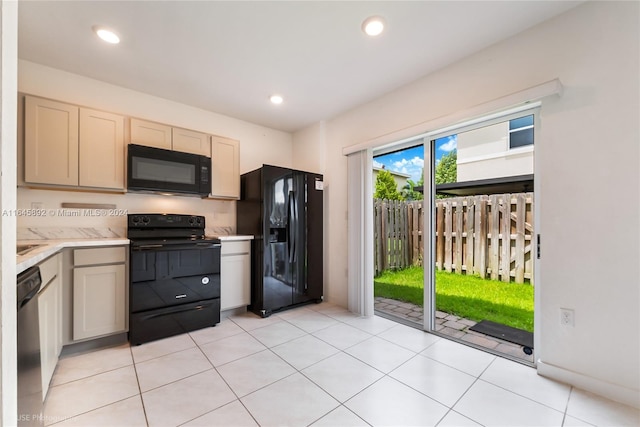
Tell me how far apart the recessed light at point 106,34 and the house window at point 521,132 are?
11.0ft

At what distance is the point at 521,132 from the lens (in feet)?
7.70

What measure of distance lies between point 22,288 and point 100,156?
1.96m

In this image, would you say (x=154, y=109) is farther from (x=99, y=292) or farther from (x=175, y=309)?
(x=175, y=309)

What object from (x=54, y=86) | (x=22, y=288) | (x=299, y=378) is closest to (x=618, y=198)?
(x=299, y=378)

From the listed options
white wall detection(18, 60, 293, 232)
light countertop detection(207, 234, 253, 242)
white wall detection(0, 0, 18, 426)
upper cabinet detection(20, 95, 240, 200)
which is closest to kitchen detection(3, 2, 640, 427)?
white wall detection(18, 60, 293, 232)

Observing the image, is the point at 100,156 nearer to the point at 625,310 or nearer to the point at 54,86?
the point at 54,86

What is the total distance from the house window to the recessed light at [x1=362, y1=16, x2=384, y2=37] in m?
1.38

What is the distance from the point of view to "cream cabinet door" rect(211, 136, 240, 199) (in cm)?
323

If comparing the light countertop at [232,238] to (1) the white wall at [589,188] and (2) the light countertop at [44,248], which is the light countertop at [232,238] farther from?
(1) the white wall at [589,188]

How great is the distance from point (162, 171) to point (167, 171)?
0.05 metres

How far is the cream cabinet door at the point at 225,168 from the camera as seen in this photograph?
3227mm

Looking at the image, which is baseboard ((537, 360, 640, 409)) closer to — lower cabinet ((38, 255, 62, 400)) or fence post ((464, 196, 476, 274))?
fence post ((464, 196, 476, 274))

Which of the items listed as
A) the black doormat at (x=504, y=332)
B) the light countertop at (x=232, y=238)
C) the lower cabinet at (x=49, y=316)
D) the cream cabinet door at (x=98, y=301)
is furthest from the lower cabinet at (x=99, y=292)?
the black doormat at (x=504, y=332)

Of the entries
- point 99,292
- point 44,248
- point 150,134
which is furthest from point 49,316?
point 150,134
